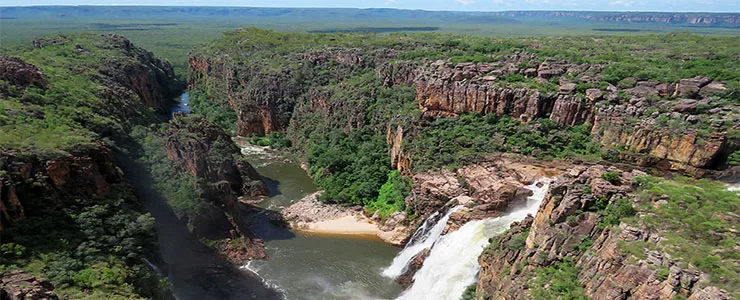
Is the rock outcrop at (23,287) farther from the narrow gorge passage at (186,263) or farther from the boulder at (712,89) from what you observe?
the boulder at (712,89)

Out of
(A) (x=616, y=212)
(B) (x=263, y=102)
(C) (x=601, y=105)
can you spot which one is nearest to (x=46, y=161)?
(A) (x=616, y=212)

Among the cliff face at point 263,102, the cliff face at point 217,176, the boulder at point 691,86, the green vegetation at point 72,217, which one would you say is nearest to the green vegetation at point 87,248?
the green vegetation at point 72,217

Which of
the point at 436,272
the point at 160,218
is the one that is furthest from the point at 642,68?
the point at 160,218

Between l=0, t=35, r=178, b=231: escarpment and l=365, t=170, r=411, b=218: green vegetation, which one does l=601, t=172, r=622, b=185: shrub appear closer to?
l=365, t=170, r=411, b=218: green vegetation

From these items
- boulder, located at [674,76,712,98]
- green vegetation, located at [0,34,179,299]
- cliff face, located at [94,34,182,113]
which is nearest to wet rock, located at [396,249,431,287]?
green vegetation, located at [0,34,179,299]

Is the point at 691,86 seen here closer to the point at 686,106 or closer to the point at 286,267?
the point at 686,106

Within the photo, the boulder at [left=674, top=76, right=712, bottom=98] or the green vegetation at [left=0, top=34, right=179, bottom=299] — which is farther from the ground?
the boulder at [left=674, top=76, right=712, bottom=98]
